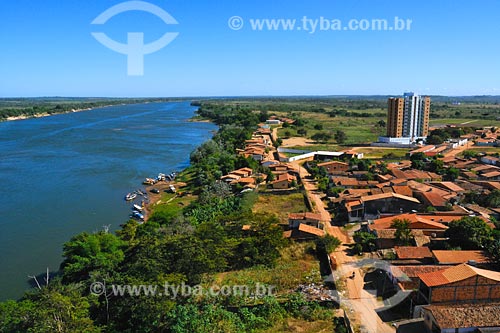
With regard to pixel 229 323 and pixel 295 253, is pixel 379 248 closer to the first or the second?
pixel 295 253

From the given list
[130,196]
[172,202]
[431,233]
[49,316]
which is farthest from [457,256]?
[130,196]

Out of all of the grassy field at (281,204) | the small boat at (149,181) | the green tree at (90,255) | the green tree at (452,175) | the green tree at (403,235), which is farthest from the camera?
the small boat at (149,181)

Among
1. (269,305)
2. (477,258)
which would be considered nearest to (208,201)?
(269,305)

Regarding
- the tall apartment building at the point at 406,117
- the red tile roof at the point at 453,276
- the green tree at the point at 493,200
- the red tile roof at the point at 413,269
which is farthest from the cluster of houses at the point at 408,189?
the tall apartment building at the point at 406,117

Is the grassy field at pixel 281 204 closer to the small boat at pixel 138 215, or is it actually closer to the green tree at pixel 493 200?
the small boat at pixel 138 215

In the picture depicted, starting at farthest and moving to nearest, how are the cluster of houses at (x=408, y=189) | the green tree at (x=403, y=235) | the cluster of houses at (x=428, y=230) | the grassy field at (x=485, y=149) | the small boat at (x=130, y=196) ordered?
the grassy field at (x=485, y=149)
the small boat at (x=130, y=196)
the cluster of houses at (x=408, y=189)
the green tree at (x=403, y=235)
the cluster of houses at (x=428, y=230)

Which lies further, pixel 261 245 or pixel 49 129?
pixel 49 129
